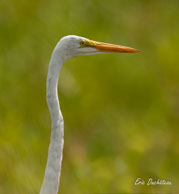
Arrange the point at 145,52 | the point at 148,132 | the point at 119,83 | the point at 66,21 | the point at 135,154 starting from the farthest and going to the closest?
the point at 145,52 → the point at 119,83 → the point at 66,21 → the point at 148,132 → the point at 135,154

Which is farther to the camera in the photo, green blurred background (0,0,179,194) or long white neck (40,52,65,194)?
green blurred background (0,0,179,194)

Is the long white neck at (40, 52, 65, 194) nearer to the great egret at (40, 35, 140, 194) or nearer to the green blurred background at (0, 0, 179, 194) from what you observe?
the great egret at (40, 35, 140, 194)

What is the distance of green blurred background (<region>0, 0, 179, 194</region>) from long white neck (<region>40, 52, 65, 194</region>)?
1023 mm

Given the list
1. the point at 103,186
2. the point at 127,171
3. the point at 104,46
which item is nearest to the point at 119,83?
the point at 127,171

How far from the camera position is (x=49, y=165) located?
82.4 inches

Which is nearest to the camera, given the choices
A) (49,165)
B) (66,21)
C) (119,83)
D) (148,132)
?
(49,165)

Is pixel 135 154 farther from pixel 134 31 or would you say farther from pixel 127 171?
pixel 134 31

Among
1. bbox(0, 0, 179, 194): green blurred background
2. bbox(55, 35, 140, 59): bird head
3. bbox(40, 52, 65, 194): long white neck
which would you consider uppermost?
bbox(0, 0, 179, 194): green blurred background

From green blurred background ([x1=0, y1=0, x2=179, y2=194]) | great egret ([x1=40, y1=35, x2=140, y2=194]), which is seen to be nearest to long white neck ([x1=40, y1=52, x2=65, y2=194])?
great egret ([x1=40, y1=35, x2=140, y2=194])

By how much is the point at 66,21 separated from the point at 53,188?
3.76 meters

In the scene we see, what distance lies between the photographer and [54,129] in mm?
2068

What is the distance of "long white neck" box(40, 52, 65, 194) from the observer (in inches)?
80.6

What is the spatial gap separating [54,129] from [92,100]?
349cm

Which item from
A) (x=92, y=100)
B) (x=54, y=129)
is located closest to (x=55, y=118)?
(x=54, y=129)
